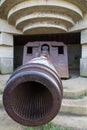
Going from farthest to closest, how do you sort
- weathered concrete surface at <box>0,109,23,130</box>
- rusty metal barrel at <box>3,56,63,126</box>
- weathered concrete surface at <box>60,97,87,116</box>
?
weathered concrete surface at <box>60,97,87,116</box> → weathered concrete surface at <box>0,109,23,130</box> → rusty metal barrel at <box>3,56,63,126</box>

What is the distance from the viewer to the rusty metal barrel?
0.84 meters

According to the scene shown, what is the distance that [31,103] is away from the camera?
104 cm

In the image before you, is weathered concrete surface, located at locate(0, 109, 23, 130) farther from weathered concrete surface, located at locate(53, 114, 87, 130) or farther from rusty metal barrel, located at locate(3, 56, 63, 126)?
rusty metal barrel, located at locate(3, 56, 63, 126)

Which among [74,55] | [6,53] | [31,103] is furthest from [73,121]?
[74,55]

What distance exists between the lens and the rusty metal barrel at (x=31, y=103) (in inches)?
33.1

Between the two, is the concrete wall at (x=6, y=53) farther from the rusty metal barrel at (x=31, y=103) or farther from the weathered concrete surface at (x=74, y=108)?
the rusty metal barrel at (x=31, y=103)

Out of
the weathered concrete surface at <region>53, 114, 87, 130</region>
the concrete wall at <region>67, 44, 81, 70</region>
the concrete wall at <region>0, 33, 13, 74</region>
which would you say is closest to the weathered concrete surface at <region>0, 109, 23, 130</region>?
the weathered concrete surface at <region>53, 114, 87, 130</region>

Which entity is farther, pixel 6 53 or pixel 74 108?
pixel 6 53

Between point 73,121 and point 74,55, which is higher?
point 74,55

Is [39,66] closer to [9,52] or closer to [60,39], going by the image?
[9,52]

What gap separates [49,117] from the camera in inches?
34.5

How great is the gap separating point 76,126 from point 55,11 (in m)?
2.15

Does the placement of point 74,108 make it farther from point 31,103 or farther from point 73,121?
point 31,103

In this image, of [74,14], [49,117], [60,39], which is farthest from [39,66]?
[60,39]
